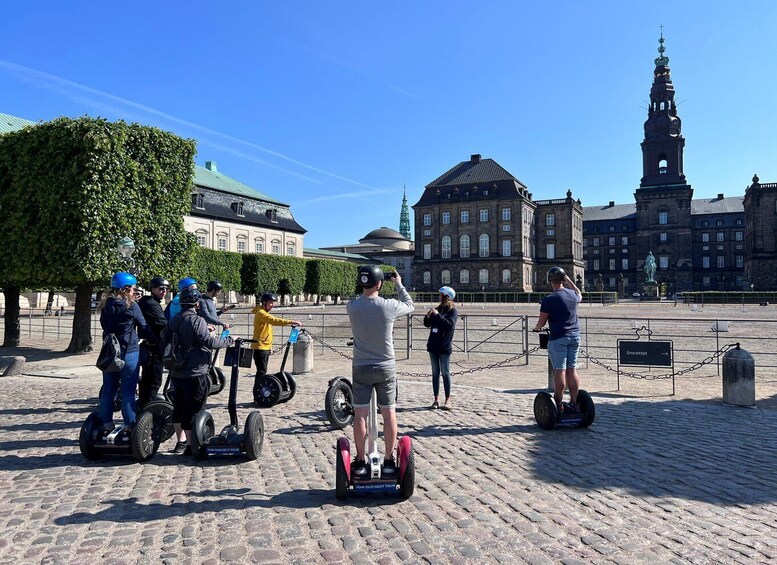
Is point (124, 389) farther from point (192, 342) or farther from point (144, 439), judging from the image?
point (192, 342)

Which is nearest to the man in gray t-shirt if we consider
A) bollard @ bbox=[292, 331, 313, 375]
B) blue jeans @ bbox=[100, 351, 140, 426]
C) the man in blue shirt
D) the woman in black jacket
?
the man in blue shirt

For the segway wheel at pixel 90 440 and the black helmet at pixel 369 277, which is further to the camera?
the segway wheel at pixel 90 440

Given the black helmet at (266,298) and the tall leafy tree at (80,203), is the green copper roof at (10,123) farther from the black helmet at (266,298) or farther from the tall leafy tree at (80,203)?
the black helmet at (266,298)

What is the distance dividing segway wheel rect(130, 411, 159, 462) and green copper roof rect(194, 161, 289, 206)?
57.7 meters

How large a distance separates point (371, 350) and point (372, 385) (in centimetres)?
30

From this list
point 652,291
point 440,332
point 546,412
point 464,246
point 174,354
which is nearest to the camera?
point 174,354

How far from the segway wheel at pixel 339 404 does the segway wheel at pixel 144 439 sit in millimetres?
2190

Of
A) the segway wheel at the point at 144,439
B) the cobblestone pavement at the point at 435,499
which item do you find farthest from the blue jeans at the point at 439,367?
the segway wheel at the point at 144,439

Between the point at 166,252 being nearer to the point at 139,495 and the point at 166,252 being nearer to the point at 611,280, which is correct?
the point at 139,495

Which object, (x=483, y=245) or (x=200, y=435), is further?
(x=483, y=245)

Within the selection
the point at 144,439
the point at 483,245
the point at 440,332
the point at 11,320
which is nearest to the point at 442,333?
the point at 440,332

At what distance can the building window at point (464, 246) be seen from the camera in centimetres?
9125

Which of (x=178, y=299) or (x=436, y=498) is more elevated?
(x=178, y=299)

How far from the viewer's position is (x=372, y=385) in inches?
180
